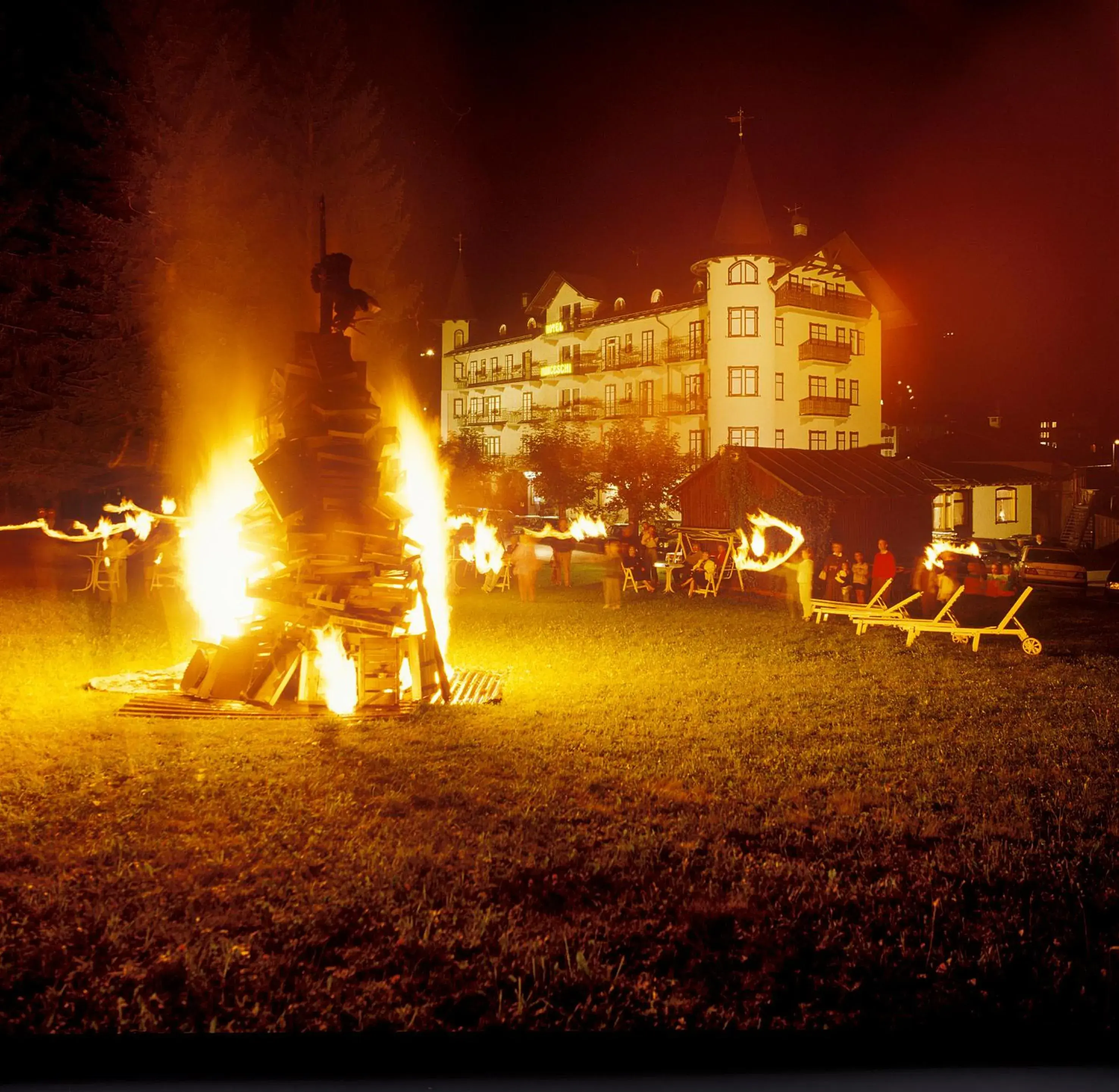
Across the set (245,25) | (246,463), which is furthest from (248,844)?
(245,25)

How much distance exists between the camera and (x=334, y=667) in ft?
36.3

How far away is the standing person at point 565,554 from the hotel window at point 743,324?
26813mm

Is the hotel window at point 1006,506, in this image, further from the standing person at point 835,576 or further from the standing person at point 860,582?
the standing person at point 860,582

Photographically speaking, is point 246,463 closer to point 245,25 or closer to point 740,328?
point 245,25

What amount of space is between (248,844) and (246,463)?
9.07 m

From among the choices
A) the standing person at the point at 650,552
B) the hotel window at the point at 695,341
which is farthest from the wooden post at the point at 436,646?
the hotel window at the point at 695,341

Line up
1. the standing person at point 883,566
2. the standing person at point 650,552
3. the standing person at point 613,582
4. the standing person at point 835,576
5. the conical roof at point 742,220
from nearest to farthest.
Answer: the standing person at point 883,566 < the standing person at point 613,582 < the standing person at point 835,576 < the standing person at point 650,552 < the conical roof at point 742,220

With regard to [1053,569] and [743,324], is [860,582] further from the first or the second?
[743,324]

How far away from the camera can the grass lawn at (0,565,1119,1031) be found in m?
4.45

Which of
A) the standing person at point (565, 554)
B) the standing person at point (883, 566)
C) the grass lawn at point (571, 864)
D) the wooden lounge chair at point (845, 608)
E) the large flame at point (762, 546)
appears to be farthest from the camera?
the standing person at point (565, 554)

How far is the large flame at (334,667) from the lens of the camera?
10930mm

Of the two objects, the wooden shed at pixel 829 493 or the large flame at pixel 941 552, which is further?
the wooden shed at pixel 829 493

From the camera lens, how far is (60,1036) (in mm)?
4109

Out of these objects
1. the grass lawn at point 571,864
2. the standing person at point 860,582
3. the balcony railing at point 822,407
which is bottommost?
the grass lawn at point 571,864
